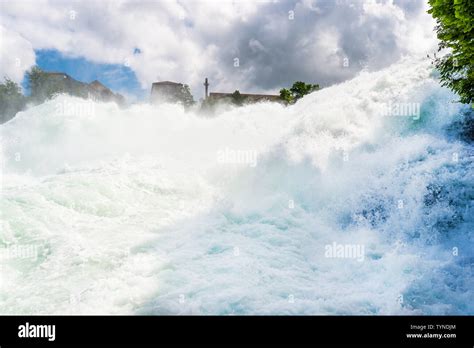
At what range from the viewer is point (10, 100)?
5488 centimetres

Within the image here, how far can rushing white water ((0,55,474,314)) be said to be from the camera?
5809mm

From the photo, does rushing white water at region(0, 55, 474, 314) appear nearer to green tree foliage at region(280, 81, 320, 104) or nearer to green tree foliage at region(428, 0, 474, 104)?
green tree foliage at region(428, 0, 474, 104)

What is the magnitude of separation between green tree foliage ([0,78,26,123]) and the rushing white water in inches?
1886

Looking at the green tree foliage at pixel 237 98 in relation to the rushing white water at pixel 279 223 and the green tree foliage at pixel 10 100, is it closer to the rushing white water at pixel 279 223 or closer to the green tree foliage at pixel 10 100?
the rushing white water at pixel 279 223

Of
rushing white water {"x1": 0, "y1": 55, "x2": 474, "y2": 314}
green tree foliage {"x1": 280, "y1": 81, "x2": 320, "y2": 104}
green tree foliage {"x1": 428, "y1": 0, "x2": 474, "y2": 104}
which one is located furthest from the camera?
green tree foliage {"x1": 280, "y1": 81, "x2": 320, "y2": 104}

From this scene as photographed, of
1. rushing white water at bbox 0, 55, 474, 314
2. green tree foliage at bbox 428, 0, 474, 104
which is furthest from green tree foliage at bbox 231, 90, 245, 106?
green tree foliage at bbox 428, 0, 474, 104

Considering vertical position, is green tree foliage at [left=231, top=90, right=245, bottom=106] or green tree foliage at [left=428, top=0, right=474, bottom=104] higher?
green tree foliage at [left=231, top=90, right=245, bottom=106]

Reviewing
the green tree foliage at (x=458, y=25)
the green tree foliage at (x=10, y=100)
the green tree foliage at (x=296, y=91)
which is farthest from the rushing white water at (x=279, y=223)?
the green tree foliage at (x=10, y=100)

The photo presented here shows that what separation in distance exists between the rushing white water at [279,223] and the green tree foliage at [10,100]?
157 feet

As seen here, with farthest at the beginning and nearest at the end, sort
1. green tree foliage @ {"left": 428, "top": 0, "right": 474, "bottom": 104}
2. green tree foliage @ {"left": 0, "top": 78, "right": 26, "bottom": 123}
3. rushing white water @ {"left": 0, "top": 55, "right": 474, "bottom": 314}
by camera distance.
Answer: green tree foliage @ {"left": 0, "top": 78, "right": 26, "bottom": 123} → rushing white water @ {"left": 0, "top": 55, "right": 474, "bottom": 314} → green tree foliage @ {"left": 428, "top": 0, "right": 474, "bottom": 104}

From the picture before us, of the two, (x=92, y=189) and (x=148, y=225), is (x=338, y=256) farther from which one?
(x=92, y=189)

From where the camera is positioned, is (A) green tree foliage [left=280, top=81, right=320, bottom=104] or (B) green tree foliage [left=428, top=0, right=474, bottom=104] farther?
(A) green tree foliage [left=280, top=81, right=320, bottom=104]

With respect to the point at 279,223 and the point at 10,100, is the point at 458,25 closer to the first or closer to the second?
the point at 279,223
